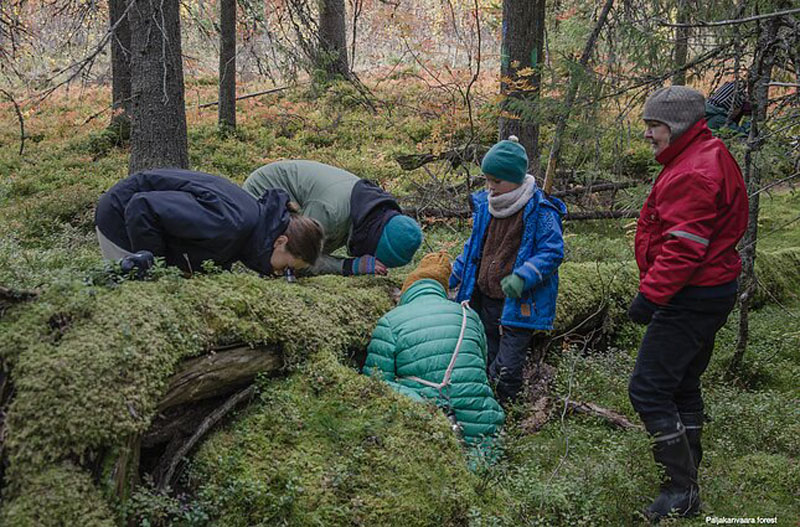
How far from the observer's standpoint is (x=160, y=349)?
2.81m

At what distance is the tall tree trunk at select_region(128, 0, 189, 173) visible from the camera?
703cm

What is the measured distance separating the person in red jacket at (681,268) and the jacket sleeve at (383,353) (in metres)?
1.46

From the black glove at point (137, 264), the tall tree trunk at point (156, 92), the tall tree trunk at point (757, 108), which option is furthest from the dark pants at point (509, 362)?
the tall tree trunk at point (156, 92)

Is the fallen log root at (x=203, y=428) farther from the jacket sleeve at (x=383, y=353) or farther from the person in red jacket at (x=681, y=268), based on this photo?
the person in red jacket at (x=681, y=268)

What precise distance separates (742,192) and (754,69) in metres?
2.03

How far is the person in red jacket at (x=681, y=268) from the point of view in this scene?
3189 millimetres

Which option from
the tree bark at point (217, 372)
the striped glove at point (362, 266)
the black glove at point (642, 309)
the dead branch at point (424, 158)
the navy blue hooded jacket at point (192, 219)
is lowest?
the tree bark at point (217, 372)

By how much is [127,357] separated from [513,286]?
258cm

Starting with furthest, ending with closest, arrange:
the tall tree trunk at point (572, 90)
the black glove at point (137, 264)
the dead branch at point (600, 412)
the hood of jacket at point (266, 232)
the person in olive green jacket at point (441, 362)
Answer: the tall tree trunk at point (572, 90), the dead branch at point (600, 412), the hood of jacket at point (266, 232), the person in olive green jacket at point (441, 362), the black glove at point (137, 264)

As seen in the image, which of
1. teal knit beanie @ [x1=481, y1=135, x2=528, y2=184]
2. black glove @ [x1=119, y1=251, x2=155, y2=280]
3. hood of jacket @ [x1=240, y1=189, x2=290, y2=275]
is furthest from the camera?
teal knit beanie @ [x1=481, y1=135, x2=528, y2=184]

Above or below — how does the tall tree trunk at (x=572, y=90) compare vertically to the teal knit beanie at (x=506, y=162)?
above

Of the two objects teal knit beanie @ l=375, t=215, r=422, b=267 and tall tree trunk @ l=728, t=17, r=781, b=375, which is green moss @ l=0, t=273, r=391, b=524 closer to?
teal knit beanie @ l=375, t=215, r=422, b=267

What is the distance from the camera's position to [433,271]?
461 centimetres

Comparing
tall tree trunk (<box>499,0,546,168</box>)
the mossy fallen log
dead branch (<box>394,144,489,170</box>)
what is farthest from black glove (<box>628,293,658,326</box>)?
dead branch (<box>394,144,489,170</box>)
